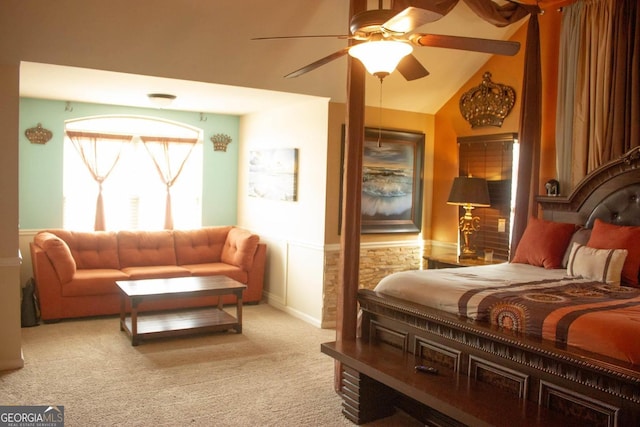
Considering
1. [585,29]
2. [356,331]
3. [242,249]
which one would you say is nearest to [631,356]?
[356,331]

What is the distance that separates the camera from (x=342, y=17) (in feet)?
15.2

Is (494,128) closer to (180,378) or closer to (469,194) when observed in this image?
Answer: (469,194)

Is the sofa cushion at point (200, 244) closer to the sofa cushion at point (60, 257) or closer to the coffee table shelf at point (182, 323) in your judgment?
the coffee table shelf at point (182, 323)

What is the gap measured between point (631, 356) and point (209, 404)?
253cm

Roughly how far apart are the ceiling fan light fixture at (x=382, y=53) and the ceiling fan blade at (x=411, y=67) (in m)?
0.42

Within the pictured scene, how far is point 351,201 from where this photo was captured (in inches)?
149

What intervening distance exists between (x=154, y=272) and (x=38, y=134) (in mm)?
2048

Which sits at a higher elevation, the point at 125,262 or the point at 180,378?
Result: the point at 125,262

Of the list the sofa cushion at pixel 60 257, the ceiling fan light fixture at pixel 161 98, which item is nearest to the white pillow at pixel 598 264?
the ceiling fan light fixture at pixel 161 98

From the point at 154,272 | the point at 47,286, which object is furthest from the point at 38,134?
the point at 154,272

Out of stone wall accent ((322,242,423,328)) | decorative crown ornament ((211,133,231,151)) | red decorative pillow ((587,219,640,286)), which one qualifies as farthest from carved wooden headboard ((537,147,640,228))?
decorative crown ornament ((211,133,231,151))

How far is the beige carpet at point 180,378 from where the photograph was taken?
11.5 feet

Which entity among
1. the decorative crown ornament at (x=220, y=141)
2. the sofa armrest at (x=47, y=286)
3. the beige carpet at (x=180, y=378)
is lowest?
the beige carpet at (x=180, y=378)

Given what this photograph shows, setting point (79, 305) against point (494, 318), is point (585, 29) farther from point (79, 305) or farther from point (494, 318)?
point (79, 305)
